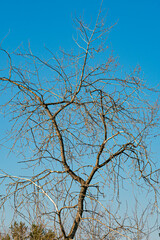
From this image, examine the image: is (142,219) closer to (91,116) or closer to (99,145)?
(99,145)

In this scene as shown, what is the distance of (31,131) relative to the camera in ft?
13.1

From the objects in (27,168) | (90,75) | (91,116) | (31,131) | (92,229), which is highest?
(90,75)

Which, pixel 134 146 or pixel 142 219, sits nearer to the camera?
pixel 134 146

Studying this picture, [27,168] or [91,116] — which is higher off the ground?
[91,116]

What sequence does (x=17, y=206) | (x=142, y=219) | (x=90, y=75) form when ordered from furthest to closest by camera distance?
(x=142, y=219)
(x=90, y=75)
(x=17, y=206)

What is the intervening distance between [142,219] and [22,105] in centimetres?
201

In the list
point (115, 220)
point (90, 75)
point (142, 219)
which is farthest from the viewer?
point (142, 219)

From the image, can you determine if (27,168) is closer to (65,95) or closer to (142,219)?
(65,95)

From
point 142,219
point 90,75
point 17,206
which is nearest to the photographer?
point 17,206

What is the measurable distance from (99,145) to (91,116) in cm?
35

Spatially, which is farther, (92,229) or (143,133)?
(143,133)

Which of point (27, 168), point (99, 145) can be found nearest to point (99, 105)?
point (99, 145)

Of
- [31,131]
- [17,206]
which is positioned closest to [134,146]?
[31,131]

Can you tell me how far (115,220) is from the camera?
3.45 metres
